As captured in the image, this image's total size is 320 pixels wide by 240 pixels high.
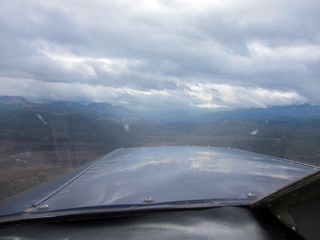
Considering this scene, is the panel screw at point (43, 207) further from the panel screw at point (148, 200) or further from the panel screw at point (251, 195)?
the panel screw at point (251, 195)

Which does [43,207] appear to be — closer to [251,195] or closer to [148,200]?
[148,200]

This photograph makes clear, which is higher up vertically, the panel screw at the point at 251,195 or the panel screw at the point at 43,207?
the panel screw at the point at 43,207

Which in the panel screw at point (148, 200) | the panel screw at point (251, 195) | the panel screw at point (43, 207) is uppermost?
the panel screw at point (43, 207)

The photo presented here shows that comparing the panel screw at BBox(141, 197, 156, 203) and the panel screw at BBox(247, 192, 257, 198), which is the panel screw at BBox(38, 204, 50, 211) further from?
the panel screw at BBox(247, 192, 257, 198)

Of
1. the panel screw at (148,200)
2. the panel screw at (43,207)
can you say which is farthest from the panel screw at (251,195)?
the panel screw at (43,207)

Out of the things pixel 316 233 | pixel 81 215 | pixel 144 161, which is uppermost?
pixel 144 161

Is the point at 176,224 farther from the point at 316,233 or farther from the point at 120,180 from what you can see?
the point at 120,180

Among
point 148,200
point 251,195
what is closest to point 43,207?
point 148,200

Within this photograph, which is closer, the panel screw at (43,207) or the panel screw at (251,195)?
the panel screw at (43,207)

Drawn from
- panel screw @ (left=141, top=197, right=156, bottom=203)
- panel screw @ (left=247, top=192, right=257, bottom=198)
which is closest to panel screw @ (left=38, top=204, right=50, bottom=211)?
panel screw @ (left=141, top=197, right=156, bottom=203)

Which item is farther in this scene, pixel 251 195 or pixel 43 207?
pixel 251 195

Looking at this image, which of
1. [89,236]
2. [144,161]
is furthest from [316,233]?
[144,161]
